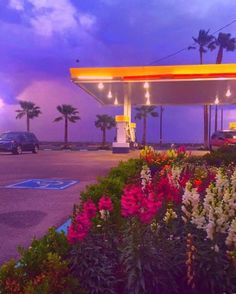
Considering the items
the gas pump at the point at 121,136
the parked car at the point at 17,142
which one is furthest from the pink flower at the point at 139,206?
the parked car at the point at 17,142

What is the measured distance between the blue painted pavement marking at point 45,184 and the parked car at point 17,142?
1806 cm

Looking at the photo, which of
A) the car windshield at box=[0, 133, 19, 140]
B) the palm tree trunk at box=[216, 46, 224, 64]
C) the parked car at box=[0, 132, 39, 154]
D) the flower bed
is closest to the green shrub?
the flower bed

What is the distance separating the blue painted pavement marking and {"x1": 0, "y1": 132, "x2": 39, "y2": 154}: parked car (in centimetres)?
1806

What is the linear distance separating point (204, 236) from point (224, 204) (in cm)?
34

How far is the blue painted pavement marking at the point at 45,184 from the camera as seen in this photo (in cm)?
1278

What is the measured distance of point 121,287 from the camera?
12.2 ft

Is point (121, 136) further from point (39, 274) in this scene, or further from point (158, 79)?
point (39, 274)

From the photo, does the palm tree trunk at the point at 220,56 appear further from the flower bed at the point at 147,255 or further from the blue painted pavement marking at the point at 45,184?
the flower bed at the point at 147,255

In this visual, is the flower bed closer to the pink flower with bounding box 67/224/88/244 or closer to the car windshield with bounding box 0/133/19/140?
the pink flower with bounding box 67/224/88/244

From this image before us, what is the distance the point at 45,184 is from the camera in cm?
1348

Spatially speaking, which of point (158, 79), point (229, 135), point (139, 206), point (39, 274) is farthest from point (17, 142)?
point (139, 206)

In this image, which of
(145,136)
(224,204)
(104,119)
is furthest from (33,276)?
(145,136)

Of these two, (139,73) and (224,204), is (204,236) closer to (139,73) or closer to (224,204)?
(224,204)

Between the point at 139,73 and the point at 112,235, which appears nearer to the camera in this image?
the point at 112,235
